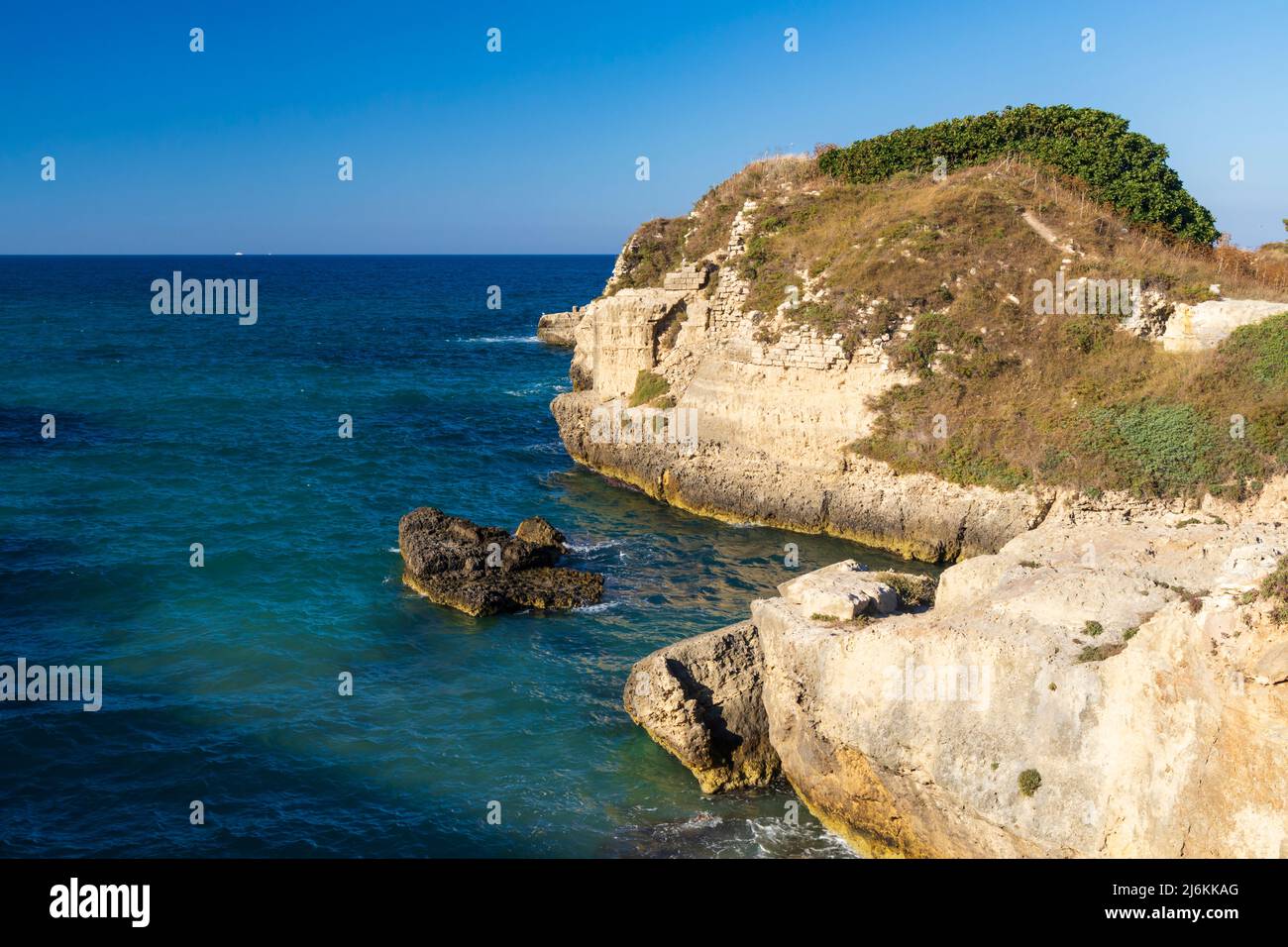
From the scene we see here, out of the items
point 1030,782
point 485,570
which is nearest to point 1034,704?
point 1030,782

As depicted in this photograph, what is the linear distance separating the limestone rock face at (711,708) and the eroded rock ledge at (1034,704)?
0.12 ft

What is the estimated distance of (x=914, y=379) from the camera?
3120cm

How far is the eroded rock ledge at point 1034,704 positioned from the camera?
10.7m

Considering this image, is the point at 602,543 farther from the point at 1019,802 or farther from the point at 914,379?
the point at 1019,802

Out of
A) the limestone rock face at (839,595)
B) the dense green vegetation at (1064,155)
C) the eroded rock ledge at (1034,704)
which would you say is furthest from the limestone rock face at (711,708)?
the dense green vegetation at (1064,155)

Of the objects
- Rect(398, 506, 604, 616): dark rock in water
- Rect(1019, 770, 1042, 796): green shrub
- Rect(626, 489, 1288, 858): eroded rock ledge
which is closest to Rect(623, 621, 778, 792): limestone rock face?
Rect(626, 489, 1288, 858): eroded rock ledge

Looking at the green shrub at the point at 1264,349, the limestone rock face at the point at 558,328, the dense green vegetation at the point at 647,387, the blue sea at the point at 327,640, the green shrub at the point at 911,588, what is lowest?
the blue sea at the point at 327,640

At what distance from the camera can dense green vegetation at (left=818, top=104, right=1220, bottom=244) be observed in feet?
117

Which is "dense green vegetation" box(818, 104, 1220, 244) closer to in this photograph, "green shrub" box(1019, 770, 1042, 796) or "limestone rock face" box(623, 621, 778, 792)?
"limestone rock face" box(623, 621, 778, 792)

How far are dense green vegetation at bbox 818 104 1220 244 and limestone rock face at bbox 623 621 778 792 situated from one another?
1075 inches

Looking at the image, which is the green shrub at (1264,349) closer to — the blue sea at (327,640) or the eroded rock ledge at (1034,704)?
the blue sea at (327,640)

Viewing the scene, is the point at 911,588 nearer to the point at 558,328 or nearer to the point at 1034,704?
the point at 1034,704

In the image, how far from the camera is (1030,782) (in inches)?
483

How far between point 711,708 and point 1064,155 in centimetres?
2996
